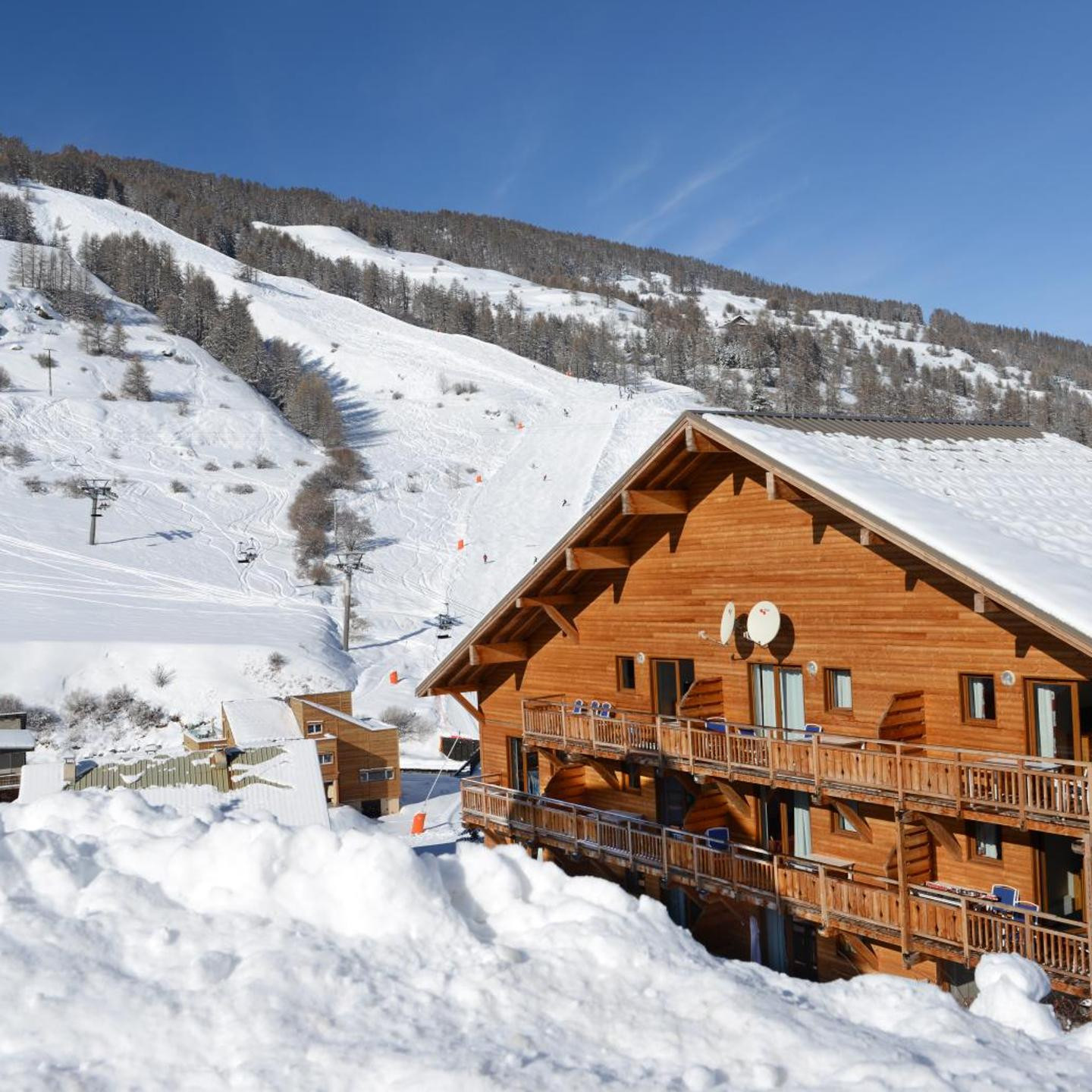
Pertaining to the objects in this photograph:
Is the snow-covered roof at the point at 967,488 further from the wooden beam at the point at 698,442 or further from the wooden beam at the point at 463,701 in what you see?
the wooden beam at the point at 463,701

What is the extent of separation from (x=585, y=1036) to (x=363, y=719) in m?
37.2

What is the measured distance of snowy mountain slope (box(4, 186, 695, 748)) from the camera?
189 feet

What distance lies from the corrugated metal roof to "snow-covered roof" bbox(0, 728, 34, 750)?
97.4 ft

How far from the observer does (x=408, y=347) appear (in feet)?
407

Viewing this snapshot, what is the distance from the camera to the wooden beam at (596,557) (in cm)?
1789

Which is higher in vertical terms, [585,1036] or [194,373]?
[194,373]

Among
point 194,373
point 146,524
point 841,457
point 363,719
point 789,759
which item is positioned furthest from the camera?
point 194,373

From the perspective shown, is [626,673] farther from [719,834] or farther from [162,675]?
[162,675]

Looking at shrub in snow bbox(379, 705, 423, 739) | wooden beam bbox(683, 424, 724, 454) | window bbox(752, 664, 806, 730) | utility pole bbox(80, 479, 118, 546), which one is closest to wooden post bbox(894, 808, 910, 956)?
window bbox(752, 664, 806, 730)

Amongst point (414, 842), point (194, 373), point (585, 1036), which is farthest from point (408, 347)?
point (585, 1036)

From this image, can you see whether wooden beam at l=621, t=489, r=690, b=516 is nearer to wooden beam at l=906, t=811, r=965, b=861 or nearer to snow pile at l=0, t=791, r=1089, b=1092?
wooden beam at l=906, t=811, r=965, b=861

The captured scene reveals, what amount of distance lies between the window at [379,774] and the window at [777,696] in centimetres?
2437

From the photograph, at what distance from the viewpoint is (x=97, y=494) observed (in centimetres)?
6369

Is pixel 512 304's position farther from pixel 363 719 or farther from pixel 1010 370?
pixel 363 719
